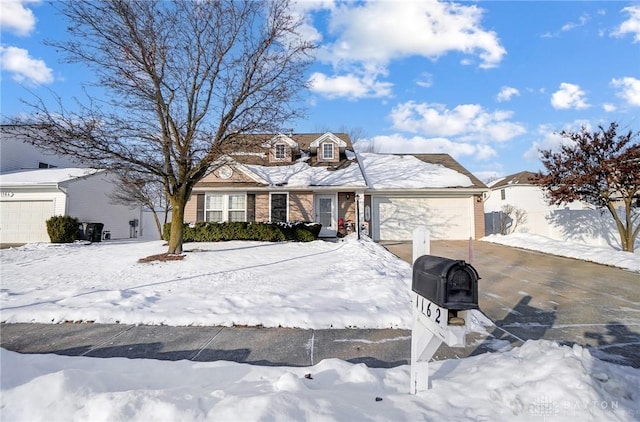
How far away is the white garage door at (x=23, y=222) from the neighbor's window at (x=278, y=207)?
1203 cm

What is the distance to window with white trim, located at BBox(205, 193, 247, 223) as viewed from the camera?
15531 mm

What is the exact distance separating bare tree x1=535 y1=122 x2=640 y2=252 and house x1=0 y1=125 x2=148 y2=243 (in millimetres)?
19845

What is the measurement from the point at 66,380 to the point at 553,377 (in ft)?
12.1

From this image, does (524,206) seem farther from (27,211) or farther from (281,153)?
(27,211)

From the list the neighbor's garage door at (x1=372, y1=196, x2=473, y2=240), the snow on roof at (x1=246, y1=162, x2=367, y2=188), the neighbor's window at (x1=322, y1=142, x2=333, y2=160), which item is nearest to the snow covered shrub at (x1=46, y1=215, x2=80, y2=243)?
the snow on roof at (x1=246, y1=162, x2=367, y2=188)

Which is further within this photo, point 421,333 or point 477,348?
point 477,348

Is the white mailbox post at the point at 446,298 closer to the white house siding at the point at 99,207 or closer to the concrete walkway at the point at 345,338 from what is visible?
the concrete walkway at the point at 345,338

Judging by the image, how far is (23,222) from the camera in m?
16.1

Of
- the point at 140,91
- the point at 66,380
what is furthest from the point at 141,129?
the point at 66,380

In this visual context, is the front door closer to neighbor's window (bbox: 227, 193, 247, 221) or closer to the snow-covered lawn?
neighbor's window (bbox: 227, 193, 247, 221)

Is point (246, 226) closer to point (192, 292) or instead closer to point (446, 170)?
point (192, 292)

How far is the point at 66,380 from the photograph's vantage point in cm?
223

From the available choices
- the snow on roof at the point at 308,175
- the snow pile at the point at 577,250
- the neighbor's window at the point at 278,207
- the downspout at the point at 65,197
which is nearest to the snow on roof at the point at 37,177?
the downspout at the point at 65,197

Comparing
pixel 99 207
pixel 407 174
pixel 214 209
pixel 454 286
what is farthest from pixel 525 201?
pixel 99 207
